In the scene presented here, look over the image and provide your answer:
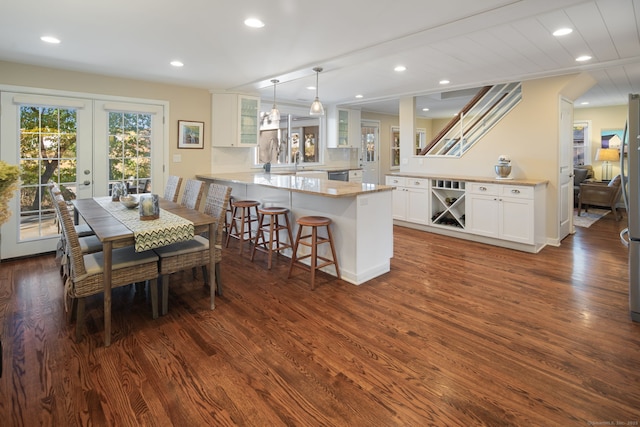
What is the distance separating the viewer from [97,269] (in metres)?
2.41

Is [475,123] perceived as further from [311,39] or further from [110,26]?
[110,26]

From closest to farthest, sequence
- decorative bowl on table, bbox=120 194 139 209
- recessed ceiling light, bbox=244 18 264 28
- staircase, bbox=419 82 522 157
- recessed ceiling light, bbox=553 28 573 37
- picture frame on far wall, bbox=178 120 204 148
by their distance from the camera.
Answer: recessed ceiling light, bbox=244 18 264 28
recessed ceiling light, bbox=553 28 573 37
decorative bowl on table, bbox=120 194 139 209
staircase, bbox=419 82 522 157
picture frame on far wall, bbox=178 120 204 148

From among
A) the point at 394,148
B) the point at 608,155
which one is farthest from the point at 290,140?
the point at 608,155

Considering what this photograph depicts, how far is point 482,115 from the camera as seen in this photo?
219 inches

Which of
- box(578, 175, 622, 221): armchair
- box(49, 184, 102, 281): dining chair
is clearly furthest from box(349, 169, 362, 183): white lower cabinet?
box(49, 184, 102, 281): dining chair

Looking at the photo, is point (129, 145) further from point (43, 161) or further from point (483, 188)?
point (483, 188)

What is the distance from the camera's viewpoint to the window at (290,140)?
7176 mm

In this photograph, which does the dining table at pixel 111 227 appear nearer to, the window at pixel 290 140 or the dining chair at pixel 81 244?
the dining chair at pixel 81 244

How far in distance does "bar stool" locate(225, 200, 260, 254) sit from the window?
6.65 ft

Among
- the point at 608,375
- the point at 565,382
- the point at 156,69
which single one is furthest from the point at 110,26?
the point at 608,375

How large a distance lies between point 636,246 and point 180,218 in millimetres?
3474

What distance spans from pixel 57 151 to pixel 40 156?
18 centimetres

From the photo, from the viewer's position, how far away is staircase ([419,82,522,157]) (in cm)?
514

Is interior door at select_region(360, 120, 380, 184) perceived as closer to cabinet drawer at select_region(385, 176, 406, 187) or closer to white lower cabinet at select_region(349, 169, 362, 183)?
white lower cabinet at select_region(349, 169, 362, 183)
